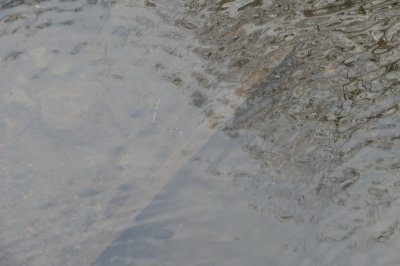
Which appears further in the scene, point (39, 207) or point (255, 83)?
point (255, 83)

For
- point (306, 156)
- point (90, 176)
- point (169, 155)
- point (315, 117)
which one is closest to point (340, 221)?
point (306, 156)

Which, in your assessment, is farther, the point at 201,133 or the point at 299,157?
the point at 201,133

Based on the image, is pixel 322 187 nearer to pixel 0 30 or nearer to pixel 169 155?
pixel 169 155

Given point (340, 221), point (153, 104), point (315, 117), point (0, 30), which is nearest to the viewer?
point (340, 221)

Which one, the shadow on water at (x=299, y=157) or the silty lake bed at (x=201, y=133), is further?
the silty lake bed at (x=201, y=133)

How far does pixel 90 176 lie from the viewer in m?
5.10

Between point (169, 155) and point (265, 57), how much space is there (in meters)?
1.60

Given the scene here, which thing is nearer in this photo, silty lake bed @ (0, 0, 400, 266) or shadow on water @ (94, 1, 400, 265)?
shadow on water @ (94, 1, 400, 265)

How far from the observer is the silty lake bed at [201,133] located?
15.0ft

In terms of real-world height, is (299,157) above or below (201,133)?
below

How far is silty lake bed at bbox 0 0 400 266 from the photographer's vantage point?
4.56 meters

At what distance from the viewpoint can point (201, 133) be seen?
533 cm

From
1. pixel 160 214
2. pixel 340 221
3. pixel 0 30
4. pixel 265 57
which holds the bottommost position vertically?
pixel 340 221

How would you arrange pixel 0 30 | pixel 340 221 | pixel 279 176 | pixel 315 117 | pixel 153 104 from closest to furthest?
pixel 340 221 < pixel 279 176 < pixel 315 117 < pixel 153 104 < pixel 0 30
